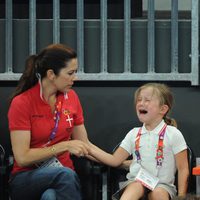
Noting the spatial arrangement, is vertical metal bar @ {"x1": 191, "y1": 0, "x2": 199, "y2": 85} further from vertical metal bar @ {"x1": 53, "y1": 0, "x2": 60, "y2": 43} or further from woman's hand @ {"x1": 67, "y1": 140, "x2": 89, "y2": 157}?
woman's hand @ {"x1": 67, "y1": 140, "x2": 89, "y2": 157}

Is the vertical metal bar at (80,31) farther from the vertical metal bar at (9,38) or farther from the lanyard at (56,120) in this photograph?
Answer: the lanyard at (56,120)

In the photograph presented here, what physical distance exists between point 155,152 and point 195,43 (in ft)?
4.24

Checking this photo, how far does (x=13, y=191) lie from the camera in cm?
380

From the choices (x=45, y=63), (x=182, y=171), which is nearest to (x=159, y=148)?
(x=182, y=171)

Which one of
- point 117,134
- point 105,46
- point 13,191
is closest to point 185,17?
point 105,46

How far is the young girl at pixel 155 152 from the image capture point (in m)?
3.86

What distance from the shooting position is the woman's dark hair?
12.8 ft

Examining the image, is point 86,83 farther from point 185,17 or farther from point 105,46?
point 185,17

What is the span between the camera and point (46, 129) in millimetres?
3910

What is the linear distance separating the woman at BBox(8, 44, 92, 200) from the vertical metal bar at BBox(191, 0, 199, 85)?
1218mm

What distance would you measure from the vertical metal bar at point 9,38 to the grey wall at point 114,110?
0.58 ft

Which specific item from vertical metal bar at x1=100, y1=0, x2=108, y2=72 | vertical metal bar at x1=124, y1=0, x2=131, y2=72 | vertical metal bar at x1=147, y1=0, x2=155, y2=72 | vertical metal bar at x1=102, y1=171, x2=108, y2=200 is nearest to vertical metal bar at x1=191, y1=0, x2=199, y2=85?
vertical metal bar at x1=147, y1=0, x2=155, y2=72

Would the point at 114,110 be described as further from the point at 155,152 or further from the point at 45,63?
the point at 45,63

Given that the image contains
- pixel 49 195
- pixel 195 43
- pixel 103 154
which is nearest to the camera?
pixel 49 195
